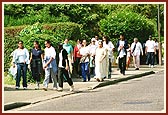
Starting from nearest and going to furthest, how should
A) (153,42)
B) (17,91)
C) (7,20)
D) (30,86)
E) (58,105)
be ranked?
(58,105) → (17,91) → (30,86) → (7,20) → (153,42)

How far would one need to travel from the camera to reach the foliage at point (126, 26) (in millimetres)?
34531

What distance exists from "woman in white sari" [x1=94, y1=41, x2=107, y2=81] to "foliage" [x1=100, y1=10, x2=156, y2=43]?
1136 centimetres

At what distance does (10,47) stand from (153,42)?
32.6 ft

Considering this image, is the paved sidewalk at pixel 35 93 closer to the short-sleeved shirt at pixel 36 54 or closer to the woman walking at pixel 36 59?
the woman walking at pixel 36 59

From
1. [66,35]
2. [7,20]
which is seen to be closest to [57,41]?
[66,35]

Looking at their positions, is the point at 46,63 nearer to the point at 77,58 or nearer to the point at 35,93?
the point at 35,93

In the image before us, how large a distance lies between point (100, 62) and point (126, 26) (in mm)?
11685

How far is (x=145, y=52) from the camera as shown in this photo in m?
32.6

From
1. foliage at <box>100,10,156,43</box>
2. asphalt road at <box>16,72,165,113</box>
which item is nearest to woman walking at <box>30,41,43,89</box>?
asphalt road at <box>16,72,165,113</box>

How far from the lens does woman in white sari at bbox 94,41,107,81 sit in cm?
2286

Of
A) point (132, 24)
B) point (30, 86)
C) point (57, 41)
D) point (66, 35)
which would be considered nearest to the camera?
point (30, 86)

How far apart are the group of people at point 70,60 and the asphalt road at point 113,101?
45.8 inches

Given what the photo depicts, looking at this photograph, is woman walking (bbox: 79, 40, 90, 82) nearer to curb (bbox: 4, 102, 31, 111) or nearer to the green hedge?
the green hedge

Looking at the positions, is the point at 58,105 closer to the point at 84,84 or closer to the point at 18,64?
the point at 18,64
